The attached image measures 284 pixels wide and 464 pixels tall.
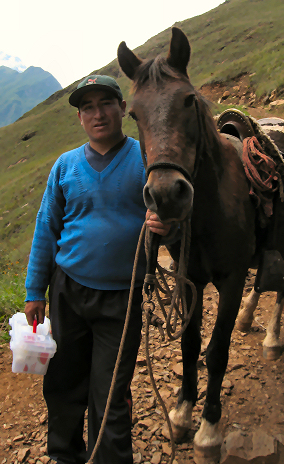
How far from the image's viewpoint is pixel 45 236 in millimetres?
1908

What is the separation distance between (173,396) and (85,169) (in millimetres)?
2049

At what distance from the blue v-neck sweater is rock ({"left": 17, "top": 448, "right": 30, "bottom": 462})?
144 cm

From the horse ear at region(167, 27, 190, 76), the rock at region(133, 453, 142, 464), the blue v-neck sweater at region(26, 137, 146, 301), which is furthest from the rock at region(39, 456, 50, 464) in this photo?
the horse ear at region(167, 27, 190, 76)

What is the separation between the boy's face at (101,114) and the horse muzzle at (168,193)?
0.66m

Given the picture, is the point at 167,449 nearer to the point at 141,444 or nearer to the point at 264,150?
the point at 141,444

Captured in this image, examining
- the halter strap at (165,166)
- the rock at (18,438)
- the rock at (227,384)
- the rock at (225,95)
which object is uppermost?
the rock at (225,95)

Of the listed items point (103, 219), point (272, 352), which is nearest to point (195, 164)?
point (103, 219)

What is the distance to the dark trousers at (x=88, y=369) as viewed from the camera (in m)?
1.67

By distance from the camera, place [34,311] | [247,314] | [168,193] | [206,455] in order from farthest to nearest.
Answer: [247,314] → [206,455] → [34,311] → [168,193]

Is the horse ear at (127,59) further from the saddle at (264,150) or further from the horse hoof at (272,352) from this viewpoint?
the horse hoof at (272,352)

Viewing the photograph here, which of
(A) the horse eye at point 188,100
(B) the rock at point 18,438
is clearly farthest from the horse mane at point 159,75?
(B) the rock at point 18,438

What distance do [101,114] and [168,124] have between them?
0.56 m

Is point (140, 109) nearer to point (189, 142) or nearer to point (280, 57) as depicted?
point (189, 142)

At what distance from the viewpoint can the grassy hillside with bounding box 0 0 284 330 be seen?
1462cm
